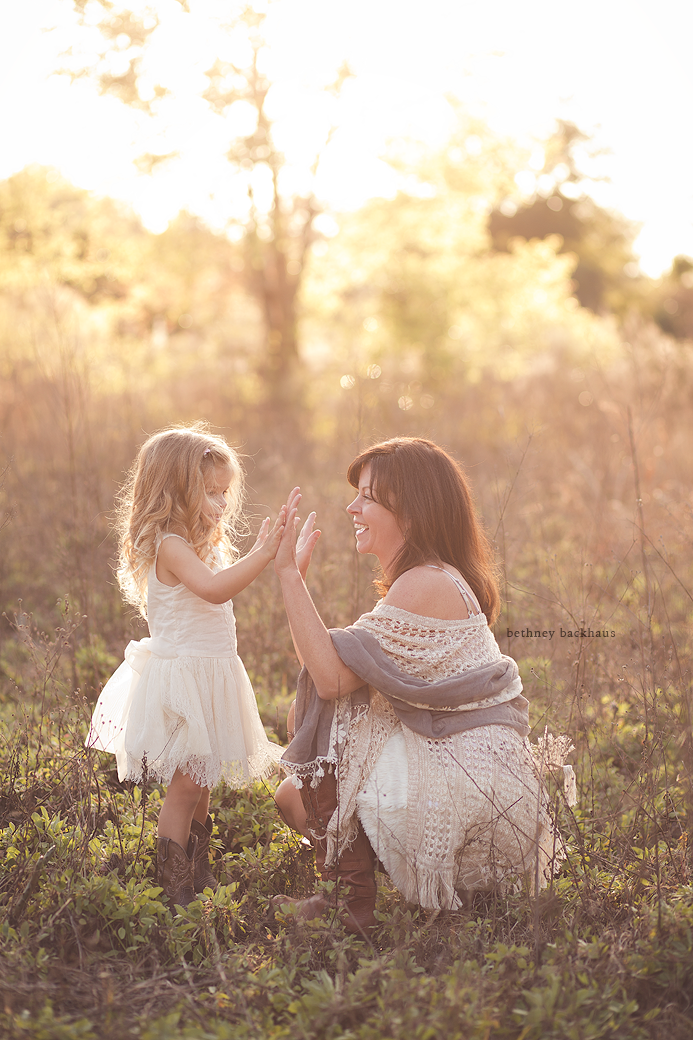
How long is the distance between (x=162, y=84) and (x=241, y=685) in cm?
1040

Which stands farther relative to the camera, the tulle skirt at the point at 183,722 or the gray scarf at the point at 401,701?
the tulle skirt at the point at 183,722

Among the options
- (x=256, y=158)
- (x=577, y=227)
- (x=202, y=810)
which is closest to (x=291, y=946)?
(x=202, y=810)

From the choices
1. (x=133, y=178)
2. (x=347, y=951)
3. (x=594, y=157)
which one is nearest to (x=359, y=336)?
(x=133, y=178)

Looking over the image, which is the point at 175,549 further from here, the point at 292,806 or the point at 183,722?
the point at 292,806

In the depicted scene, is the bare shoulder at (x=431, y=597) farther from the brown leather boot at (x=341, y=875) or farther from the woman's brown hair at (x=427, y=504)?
the brown leather boot at (x=341, y=875)

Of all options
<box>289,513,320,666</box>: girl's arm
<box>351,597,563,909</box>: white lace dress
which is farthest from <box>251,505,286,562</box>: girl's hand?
<box>351,597,563,909</box>: white lace dress

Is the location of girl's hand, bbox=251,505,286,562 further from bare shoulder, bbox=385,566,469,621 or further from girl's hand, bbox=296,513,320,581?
bare shoulder, bbox=385,566,469,621

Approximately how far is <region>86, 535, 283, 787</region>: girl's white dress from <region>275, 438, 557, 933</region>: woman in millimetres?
255

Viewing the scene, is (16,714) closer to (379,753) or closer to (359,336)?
(379,753)

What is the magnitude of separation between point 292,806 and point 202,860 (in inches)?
12.9

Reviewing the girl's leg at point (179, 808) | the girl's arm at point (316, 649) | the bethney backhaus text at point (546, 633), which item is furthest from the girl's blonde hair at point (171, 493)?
the bethney backhaus text at point (546, 633)

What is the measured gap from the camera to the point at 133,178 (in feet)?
39.0

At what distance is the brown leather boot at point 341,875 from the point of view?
7.23 feet

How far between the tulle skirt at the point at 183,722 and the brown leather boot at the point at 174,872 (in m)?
0.19
